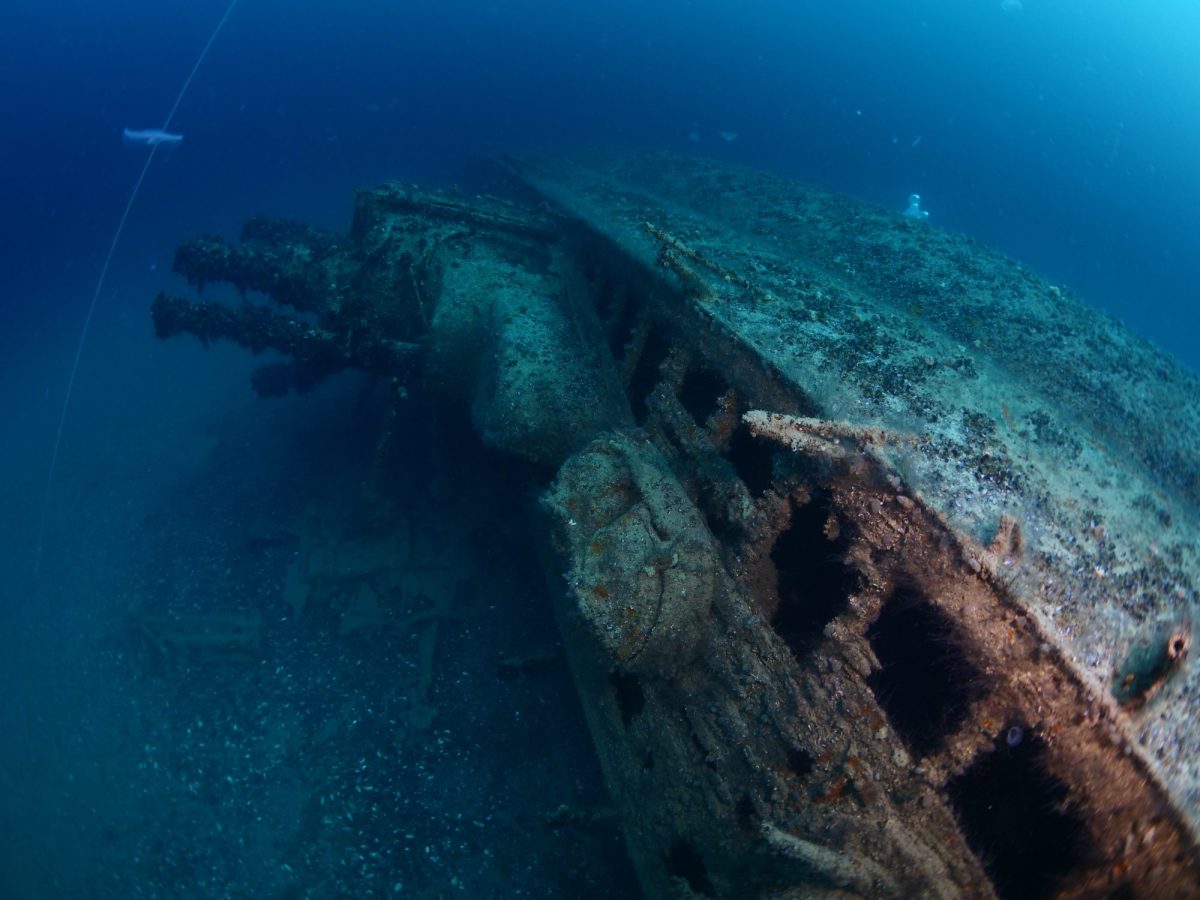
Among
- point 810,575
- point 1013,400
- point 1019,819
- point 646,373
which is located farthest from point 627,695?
point 1013,400

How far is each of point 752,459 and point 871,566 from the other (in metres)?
1.11

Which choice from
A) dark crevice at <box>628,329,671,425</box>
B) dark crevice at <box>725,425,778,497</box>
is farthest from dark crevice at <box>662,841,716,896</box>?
dark crevice at <box>628,329,671,425</box>

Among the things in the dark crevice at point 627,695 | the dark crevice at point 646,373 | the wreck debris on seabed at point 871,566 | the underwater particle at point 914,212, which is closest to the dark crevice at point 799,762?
the wreck debris on seabed at point 871,566

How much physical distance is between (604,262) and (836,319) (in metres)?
2.64

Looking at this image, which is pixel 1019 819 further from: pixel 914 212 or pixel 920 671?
pixel 914 212

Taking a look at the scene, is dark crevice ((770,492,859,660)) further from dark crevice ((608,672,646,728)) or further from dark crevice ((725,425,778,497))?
dark crevice ((608,672,646,728))

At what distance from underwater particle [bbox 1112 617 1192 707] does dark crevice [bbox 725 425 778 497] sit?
5.57ft

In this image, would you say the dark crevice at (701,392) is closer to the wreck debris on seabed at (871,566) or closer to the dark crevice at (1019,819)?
the wreck debris on seabed at (871,566)

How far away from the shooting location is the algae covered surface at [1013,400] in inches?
96.4

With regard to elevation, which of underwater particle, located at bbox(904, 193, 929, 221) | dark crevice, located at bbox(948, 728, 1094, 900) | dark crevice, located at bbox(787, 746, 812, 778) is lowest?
dark crevice, located at bbox(787, 746, 812, 778)

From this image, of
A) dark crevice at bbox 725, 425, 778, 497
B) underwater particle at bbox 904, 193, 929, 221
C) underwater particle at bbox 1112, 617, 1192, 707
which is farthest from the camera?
underwater particle at bbox 904, 193, 929, 221

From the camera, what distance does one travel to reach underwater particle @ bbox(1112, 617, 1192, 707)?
7.53ft

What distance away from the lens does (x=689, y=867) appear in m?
3.22

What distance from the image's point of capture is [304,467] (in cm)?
989
